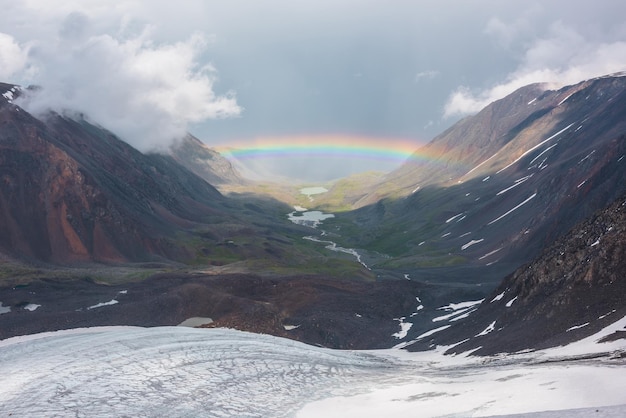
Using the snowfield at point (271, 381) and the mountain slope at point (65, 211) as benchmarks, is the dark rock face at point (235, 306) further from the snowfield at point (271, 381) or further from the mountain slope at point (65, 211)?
the mountain slope at point (65, 211)

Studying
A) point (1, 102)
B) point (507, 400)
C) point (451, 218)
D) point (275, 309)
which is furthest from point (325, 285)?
point (451, 218)

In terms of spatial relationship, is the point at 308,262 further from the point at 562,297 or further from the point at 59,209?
the point at 562,297

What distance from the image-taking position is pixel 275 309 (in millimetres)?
73812

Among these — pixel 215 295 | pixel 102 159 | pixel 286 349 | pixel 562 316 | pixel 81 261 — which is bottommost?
pixel 562 316

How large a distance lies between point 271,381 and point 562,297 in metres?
23.0

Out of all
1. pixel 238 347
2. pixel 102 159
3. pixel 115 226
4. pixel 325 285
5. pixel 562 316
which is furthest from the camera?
pixel 102 159

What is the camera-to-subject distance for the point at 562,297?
1703 inches

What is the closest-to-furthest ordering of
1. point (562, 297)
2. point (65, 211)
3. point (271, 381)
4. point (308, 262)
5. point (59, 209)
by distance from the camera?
point (271, 381)
point (562, 297)
point (59, 209)
point (65, 211)
point (308, 262)

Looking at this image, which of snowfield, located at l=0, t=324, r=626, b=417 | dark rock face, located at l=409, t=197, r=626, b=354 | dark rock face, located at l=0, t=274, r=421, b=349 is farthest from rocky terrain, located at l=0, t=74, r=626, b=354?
snowfield, located at l=0, t=324, r=626, b=417

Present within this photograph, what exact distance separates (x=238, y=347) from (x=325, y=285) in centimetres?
5318

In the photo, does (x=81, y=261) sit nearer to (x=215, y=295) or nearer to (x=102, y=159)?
(x=215, y=295)

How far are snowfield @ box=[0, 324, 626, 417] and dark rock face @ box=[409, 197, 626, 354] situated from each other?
13.5 ft

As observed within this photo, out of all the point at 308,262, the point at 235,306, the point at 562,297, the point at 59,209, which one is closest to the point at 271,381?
the point at 562,297

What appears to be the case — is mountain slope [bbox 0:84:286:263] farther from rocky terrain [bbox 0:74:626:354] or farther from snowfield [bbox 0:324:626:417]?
snowfield [bbox 0:324:626:417]
